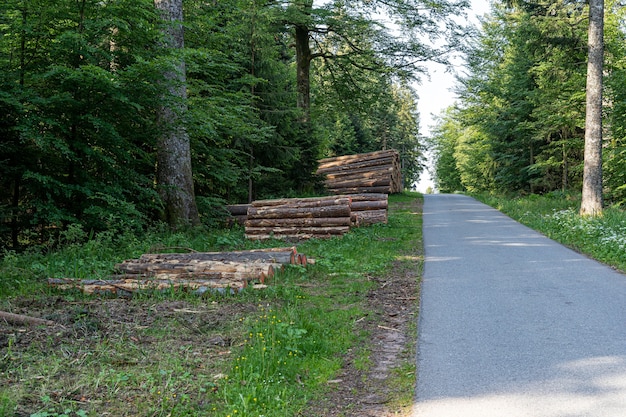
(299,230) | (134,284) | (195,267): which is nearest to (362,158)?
(299,230)

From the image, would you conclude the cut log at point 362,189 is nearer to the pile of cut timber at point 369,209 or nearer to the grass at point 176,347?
the pile of cut timber at point 369,209

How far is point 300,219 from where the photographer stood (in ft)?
45.6

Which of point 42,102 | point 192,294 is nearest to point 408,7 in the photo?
point 42,102

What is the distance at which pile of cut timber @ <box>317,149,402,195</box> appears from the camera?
27609mm

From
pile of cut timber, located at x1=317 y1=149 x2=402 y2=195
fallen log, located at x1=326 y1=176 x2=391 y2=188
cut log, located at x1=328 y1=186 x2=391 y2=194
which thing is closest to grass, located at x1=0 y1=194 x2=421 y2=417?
cut log, located at x1=328 y1=186 x2=391 y2=194

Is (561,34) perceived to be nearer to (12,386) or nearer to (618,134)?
(618,134)

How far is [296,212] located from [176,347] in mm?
9185

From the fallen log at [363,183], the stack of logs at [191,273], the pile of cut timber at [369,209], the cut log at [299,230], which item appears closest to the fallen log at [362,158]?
the fallen log at [363,183]

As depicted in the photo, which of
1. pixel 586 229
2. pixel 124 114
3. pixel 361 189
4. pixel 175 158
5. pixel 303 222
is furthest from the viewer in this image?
pixel 361 189

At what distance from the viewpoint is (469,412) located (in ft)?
12.4

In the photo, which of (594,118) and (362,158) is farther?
(362,158)

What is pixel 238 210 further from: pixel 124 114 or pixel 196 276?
pixel 196 276

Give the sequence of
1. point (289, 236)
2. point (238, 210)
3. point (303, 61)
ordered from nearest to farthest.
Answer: point (289, 236) → point (238, 210) → point (303, 61)

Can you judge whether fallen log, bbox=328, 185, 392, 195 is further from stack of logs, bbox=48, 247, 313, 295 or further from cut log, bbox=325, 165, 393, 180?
stack of logs, bbox=48, 247, 313, 295
